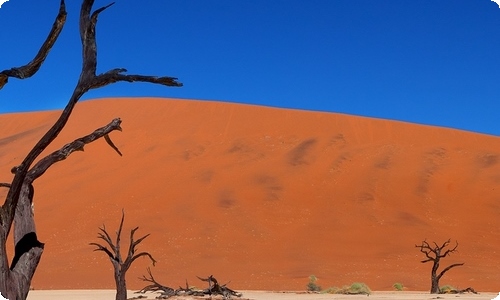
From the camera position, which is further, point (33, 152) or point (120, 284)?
point (120, 284)

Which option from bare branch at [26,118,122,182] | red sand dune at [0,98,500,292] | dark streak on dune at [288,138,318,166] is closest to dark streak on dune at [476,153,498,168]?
red sand dune at [0,98,500,292]

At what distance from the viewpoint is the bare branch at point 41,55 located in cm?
506

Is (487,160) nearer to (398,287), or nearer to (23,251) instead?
(398,287)

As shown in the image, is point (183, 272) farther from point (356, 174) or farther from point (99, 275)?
point (356, 174)

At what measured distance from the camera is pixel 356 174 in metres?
44.9

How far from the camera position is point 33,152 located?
198 inches

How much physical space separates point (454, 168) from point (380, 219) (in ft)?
38.0

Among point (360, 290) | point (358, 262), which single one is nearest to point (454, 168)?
point (358, 262)

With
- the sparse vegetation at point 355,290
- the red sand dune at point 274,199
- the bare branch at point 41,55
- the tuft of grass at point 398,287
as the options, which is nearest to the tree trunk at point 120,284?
the sparse vegetation at point 355,290

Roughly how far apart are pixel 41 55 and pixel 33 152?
2.40 ft

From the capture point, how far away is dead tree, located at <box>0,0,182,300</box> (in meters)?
5.05

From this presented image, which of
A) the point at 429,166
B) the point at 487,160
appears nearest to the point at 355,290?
the point at 429,166

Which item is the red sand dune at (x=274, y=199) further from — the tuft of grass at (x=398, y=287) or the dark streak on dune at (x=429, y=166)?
the tuft of grass at (x=398, y=287)

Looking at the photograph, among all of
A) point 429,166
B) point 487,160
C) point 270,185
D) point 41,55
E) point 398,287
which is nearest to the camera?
point 41,55
